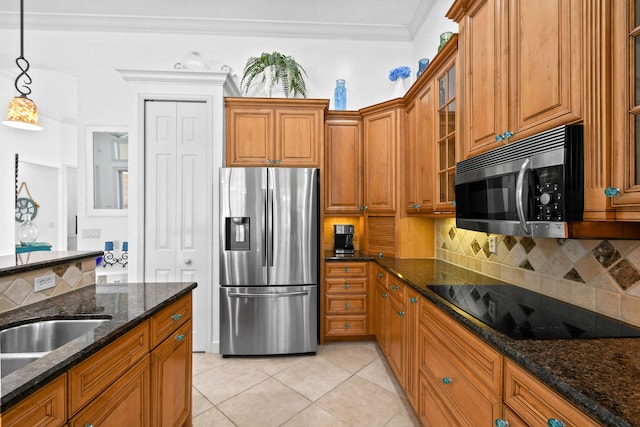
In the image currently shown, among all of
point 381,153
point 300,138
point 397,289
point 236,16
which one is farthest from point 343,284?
point 236,16

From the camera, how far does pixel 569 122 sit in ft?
3.39

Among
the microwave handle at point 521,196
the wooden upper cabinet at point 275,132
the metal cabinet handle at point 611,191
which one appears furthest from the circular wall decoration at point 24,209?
the metal cabinet handle at point 611,191

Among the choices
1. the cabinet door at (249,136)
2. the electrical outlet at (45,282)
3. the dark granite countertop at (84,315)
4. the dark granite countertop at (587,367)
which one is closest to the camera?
the dark granite countertop at (587,367)

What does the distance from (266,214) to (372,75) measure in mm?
2207

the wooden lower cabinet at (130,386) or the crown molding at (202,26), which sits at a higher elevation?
the crown molding at (202,26)

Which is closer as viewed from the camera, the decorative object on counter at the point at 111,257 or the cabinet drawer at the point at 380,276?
the cabinet drawer at the point at 380,276

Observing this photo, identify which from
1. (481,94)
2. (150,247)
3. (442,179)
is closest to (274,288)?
(150,247)

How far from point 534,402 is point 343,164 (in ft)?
8.83

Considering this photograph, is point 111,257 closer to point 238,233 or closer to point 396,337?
point 238,233

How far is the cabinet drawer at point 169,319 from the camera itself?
1.40 m

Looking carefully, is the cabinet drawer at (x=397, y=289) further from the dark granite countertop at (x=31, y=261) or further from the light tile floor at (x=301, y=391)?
the dark granite countertop at (x=31, y=261)

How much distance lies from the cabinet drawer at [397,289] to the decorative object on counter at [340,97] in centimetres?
203

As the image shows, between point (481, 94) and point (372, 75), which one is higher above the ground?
point (372, 75)

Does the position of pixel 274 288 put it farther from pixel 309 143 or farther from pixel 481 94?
pixel 481 94
